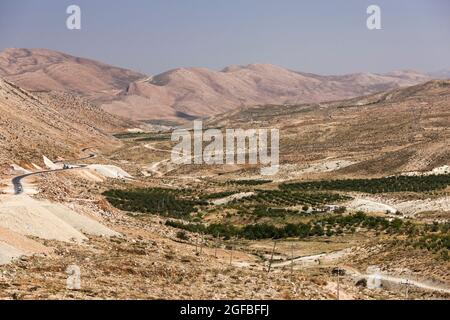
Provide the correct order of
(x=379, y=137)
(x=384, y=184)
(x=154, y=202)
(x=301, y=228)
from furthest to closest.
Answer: (x=379, y=137)
(x=384, y=184)
(x=154, y=202)
(x=301, y=228)

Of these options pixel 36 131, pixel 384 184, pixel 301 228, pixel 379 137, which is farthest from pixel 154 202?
pixel 379 137

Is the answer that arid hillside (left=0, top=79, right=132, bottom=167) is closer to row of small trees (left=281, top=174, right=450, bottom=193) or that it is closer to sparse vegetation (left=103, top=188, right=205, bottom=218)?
sparse vegetation (left=103, top=188, right=205, bottom=218)

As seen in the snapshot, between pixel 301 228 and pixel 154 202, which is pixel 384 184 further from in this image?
pixel 301 228

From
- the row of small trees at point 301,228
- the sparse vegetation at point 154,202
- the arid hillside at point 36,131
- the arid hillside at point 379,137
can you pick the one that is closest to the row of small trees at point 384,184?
the arid hillside at point 379,137

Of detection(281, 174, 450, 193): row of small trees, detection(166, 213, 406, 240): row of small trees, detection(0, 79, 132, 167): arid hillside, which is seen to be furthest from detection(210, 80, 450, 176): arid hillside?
detection(166, 213, 406, 240): row of small trees

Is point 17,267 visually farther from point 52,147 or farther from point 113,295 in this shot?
point 52,147

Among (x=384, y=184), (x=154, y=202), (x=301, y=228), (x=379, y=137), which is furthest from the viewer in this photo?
(x=379, y=137)

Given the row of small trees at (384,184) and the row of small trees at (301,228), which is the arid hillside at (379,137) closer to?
the row of small trees at (384,184)
